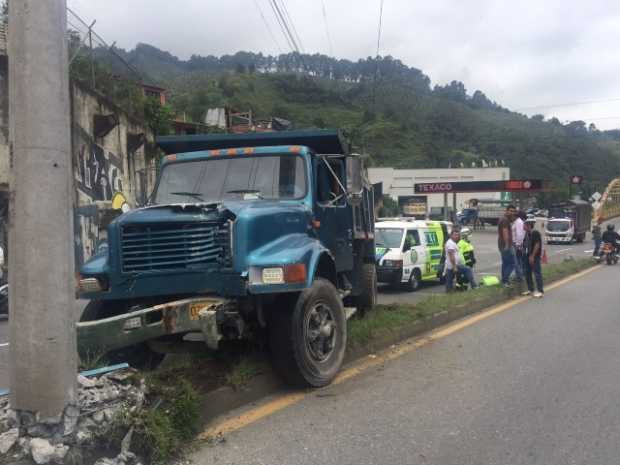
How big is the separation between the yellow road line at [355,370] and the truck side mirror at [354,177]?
1.84 m

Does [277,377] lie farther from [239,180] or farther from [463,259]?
[463,259]

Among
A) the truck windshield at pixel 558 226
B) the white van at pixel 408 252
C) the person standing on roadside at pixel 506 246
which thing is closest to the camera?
the person standing on roadside at pixel 506 246

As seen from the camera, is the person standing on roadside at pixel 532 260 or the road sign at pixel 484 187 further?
the road sign at pixel 484 187

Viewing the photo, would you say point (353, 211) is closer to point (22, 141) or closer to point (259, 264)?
point (259, 264)

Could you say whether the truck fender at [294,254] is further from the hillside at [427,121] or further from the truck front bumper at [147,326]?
the hillside at [427,121]

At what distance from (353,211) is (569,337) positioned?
339 cm

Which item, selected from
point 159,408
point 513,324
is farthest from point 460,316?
point 159,408

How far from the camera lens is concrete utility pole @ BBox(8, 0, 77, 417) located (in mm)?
3932

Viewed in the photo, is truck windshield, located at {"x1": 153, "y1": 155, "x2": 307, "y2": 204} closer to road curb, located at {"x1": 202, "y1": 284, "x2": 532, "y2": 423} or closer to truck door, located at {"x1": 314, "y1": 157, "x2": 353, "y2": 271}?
truck door, located at {"x1": 314, "y1": 157, "x2": 353, "y2": 271}

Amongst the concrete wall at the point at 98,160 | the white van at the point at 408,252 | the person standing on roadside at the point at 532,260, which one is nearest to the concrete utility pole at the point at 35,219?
the person standing on roadside at the point at 532,260

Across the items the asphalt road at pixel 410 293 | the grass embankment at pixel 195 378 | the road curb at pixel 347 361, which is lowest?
the asphalt road at pixel 410 293

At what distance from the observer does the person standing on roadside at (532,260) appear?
12.9m

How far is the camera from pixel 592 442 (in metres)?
4.74

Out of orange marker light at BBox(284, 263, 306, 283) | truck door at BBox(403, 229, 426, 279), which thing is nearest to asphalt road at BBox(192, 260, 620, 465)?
orange marker light at BBox(284, 263, 306, 283)
